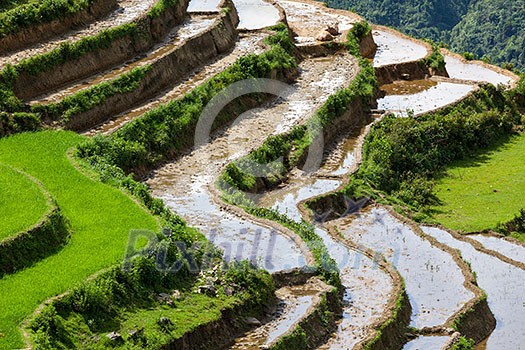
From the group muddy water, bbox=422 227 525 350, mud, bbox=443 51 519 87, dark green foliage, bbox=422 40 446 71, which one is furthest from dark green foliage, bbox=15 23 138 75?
mud, bbox=443 51 519 87

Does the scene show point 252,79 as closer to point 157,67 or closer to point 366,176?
point 157,67

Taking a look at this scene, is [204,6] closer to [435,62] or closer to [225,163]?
[435,62]

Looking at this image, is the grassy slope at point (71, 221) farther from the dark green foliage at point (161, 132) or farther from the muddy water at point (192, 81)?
the muddy water at point (192, 81)

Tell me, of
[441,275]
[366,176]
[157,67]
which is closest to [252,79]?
[157,67]

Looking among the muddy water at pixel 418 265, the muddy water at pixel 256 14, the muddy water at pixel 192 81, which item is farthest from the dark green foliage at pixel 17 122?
the muddy water at pixel 256 14

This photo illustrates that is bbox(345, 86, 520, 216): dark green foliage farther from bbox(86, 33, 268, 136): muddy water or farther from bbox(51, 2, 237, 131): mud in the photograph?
bbox(51, 2, 237, 131): mud
